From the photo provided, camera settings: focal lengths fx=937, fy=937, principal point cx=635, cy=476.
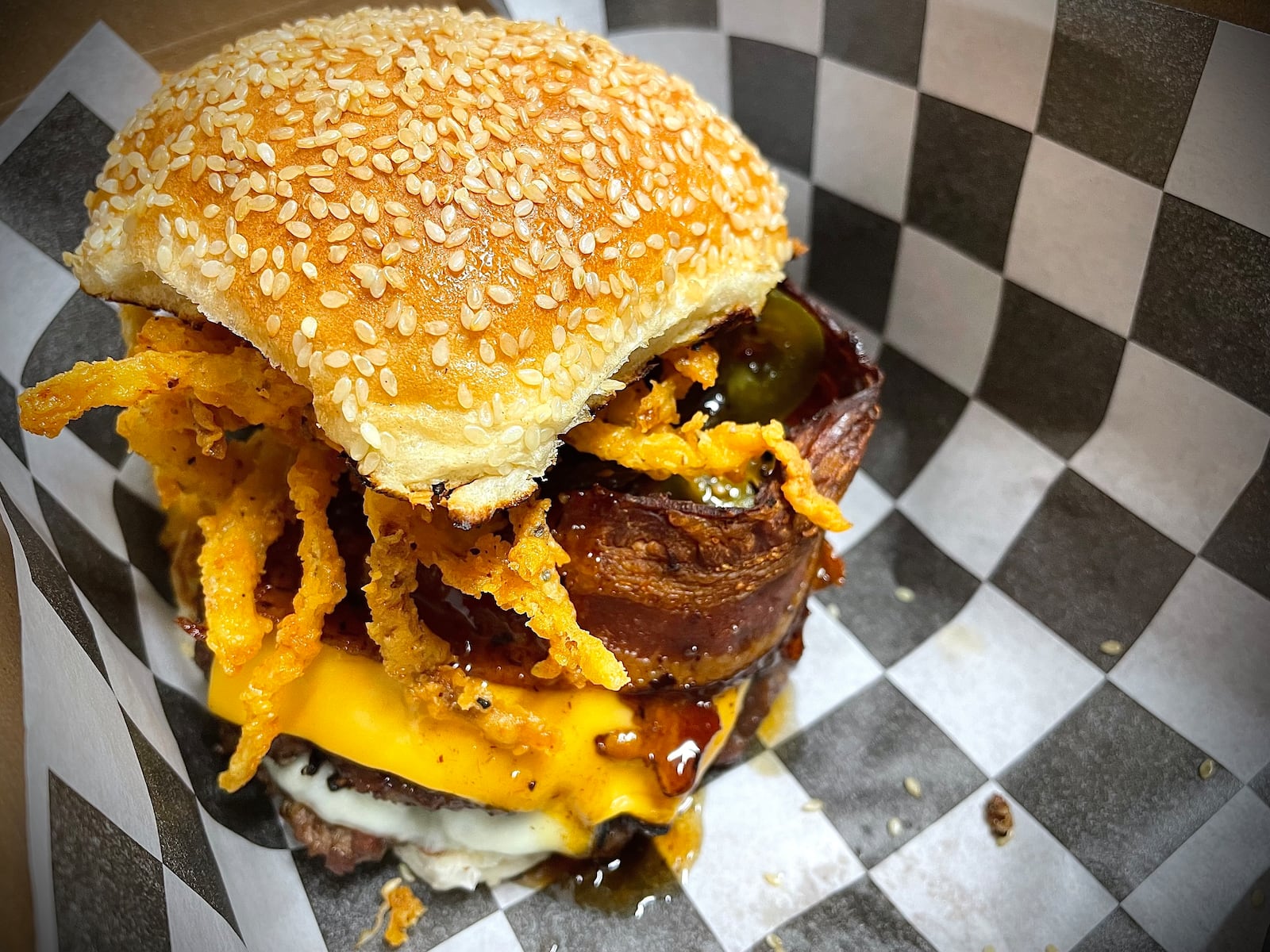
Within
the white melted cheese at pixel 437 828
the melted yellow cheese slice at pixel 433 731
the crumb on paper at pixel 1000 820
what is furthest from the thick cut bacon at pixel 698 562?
the crumb on paper at pixel 1000 820

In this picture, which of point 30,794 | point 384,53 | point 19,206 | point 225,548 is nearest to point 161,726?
point 225,548

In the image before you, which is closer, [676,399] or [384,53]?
[384,53]

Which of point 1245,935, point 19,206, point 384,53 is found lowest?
point 1245,935

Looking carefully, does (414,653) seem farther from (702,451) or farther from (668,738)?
(702,451)

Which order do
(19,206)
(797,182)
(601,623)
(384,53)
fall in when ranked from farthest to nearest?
1. (797,182)
2. (19,206)
3. (601,623)
4. (384,53)

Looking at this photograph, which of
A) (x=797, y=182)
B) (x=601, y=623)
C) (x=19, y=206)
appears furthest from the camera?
(x=797, y=182)

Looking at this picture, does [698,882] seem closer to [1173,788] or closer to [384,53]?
[1173,788]

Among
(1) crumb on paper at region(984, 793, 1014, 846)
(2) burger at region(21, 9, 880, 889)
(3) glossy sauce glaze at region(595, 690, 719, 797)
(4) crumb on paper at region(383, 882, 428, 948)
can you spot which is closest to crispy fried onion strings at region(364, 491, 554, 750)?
(2) burger at region(21, 9, 880, 889)
